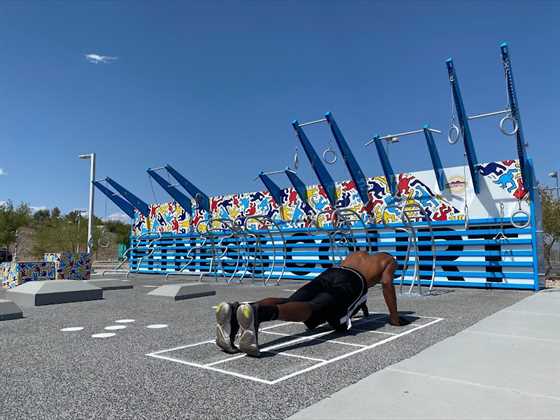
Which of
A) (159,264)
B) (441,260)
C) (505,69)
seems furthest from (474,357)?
(159,264)

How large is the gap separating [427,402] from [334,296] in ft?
6.48

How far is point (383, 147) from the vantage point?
42.4 feet

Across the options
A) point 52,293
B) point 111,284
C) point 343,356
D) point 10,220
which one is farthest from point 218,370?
point 10,220

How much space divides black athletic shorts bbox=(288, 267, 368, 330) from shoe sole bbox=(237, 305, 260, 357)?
63cm

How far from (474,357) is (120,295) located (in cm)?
851

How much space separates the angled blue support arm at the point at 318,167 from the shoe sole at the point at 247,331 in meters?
10.2

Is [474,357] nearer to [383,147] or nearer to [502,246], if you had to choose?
[502,246]

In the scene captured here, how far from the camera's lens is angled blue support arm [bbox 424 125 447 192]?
39.4ft

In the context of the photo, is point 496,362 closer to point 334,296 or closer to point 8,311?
point 334,296

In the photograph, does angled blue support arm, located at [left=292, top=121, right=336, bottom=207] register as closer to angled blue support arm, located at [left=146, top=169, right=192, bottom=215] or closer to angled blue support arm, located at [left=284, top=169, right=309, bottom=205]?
angled blue support arm, located at [left=284, top=169, right=309, bottom=205]

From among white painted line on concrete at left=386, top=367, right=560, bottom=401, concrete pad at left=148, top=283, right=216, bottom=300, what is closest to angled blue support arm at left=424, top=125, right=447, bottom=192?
concrete pad at left=148, top=283, right=216, bottom=300

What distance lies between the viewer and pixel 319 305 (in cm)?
445

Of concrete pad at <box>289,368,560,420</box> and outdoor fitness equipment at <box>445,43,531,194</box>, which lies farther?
outdoor fitness equipment at <box>445,43,531,194</box>

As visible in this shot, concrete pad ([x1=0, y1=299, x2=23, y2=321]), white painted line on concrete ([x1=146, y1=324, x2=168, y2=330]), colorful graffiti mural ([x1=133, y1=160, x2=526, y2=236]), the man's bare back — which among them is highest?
colorful graffiti mural ([x1=133, y1=160, x2=526, y2=236])
